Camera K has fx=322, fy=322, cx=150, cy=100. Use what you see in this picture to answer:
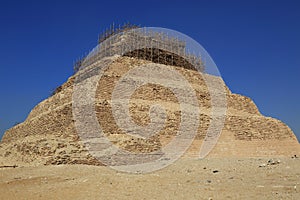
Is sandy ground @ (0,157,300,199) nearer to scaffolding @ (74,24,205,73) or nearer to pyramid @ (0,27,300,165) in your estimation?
pyramid @ (0,27,300,165)

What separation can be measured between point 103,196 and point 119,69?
16.6 meters

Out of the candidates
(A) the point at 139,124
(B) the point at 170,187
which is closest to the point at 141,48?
(A) the point at 139,124

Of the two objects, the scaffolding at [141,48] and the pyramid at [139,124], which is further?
the scaffolding at [141,48]

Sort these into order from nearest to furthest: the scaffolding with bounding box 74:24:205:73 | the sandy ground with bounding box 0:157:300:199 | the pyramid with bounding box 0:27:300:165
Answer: the sandy ground with bounding box 0:157:300:199
the pyramid with bounding box 0:27:300:165
the scaffolding with bounding box 74:24:205:73

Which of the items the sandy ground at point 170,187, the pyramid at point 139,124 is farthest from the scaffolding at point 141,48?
the sandy ground at point 170,187

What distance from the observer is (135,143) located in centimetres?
1384

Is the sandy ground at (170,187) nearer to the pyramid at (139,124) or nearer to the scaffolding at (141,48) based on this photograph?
the pyramid at (139,124)

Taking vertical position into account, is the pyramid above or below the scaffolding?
below

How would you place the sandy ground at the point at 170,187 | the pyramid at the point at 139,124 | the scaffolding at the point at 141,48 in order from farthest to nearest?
the scaffolding at the point at 141,48, the pyramid at the point at 139,124, the sandy ground at the point at 170,187

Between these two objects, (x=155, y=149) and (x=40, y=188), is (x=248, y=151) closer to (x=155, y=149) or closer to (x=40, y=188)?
(x=155, y=149)

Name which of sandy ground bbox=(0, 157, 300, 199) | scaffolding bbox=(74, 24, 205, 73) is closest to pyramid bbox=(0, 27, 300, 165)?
scaffolding bbox=(74, 24, 205, 73)

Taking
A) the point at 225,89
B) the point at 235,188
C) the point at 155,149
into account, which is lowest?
the point at 235,188

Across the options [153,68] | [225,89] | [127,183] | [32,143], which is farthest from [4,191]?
[225,89]

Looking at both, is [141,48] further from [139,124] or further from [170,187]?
[170,187]
